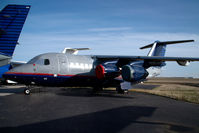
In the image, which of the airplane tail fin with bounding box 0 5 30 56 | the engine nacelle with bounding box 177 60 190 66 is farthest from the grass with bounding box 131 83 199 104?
the airplane tail fin with bounding box 0 5 30 56

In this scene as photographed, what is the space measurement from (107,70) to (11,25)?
383 inches

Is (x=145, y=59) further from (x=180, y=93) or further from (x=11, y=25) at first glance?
(x=11, y=25)

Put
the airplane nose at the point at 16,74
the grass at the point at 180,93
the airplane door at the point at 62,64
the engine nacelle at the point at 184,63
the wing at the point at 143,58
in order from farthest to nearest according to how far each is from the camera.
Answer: the engine nacelle at the point at 184,63
the wing at the point at 143,58
the airplane door at the point at 62,64
the grass at the point at 180,93
the airplane nose at the point at 16,74

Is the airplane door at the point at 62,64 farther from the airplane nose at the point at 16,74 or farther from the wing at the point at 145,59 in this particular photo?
the wing at the point at 145,59

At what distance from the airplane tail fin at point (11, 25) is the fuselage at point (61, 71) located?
291cm

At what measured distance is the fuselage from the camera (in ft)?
42.2

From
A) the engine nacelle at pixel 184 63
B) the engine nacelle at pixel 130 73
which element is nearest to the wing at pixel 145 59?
the engine nacelle at pixel 184 63

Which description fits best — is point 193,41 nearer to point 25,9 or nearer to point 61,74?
point 61,74

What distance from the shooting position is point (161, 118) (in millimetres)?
6887

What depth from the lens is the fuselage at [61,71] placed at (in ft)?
42.2

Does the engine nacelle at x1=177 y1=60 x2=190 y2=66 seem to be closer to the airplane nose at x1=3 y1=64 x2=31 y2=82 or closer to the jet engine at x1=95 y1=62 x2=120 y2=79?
the jet engine at x1=95 y1=62 x2=120 y2=79

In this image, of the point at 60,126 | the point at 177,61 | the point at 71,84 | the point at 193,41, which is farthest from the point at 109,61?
the point at 60,126

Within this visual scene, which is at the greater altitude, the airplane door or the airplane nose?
the airplane door

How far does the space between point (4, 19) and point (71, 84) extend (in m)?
8.69
